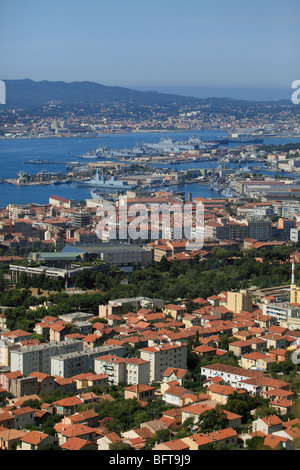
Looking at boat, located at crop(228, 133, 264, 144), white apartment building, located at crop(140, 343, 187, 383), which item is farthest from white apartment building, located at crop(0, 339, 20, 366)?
boat, located at crop(228, 133, 264, 144)

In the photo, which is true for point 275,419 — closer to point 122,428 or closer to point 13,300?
point 122,428

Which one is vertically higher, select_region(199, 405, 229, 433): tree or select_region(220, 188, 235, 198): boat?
select_region(199, 405, 229, 433): tree

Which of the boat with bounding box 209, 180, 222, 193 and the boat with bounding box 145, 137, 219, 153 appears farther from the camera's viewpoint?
the boat with bounding box 145, 137, 219, 153

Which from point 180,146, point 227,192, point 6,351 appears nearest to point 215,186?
Result: point 227,192

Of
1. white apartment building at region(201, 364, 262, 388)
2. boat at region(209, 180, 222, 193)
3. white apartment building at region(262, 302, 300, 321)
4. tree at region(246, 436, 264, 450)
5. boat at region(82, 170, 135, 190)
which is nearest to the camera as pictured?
tree at region(246, 436, 264, 450)

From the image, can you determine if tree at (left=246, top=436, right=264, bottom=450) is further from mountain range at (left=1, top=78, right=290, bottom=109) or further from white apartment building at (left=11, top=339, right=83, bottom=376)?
Answer: mountain range at (left=1, top=78, right=290, bottom=109)

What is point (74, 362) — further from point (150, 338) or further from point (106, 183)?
point (106, 183)

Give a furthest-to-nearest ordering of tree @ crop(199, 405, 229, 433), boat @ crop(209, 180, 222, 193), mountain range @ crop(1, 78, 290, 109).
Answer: mountain range @ crop(1, 78, 290, 109) < boat @ crop(209, 180, 222, 193) < tree @ crop(199, 405, 229, 433)

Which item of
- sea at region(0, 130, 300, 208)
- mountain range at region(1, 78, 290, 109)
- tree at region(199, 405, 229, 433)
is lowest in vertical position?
sea at region(0, 130, 300, 208)
